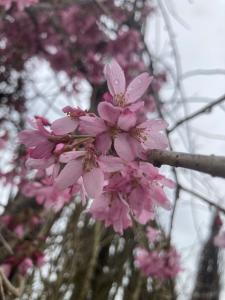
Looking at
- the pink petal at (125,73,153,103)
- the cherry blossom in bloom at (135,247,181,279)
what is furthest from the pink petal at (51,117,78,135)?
the cherry blossom in bloom at (135,247,181,279)

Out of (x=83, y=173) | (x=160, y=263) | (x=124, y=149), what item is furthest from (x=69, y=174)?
(x=160, y=263)

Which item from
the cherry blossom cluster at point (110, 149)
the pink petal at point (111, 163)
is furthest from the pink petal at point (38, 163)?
the pink petal at point (111, 163)

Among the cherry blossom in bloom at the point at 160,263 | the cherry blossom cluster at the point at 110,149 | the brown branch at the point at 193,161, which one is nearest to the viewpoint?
the brown branch at the point at 193,161

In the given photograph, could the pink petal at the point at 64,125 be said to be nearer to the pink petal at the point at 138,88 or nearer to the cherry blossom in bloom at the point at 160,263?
the pink petal at the point at 138,88

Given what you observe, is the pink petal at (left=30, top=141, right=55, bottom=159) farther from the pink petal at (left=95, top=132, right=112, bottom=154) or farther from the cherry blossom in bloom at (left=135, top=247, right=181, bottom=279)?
the cherry blossom in bloom at (left=135, top=247, right=181, bottom=279)

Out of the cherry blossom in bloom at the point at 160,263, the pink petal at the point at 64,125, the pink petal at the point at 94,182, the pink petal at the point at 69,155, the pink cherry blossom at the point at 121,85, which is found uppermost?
the cherry blossom in bloom at the point at 160,263

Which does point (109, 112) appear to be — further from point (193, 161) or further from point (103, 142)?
point (193, 161)
